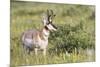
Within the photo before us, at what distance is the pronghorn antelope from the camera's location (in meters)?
2.15

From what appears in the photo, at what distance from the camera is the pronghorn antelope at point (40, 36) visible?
2154 mm

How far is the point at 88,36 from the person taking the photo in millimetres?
2381

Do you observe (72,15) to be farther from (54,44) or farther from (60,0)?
(54,44)

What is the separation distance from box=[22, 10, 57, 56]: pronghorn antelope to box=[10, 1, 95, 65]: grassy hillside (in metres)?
0.04

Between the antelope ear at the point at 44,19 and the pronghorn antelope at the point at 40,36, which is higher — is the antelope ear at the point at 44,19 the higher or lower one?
the higher one

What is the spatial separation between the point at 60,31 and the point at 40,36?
24 cm

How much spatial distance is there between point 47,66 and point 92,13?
0.82 meters

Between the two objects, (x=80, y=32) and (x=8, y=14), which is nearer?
(x=8, y=14)

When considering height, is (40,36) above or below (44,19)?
below

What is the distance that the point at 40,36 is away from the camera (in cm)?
220

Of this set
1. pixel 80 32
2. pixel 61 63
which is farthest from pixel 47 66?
pixel 80 32

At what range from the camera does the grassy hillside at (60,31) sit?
212 cm

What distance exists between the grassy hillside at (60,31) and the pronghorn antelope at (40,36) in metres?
0.04
